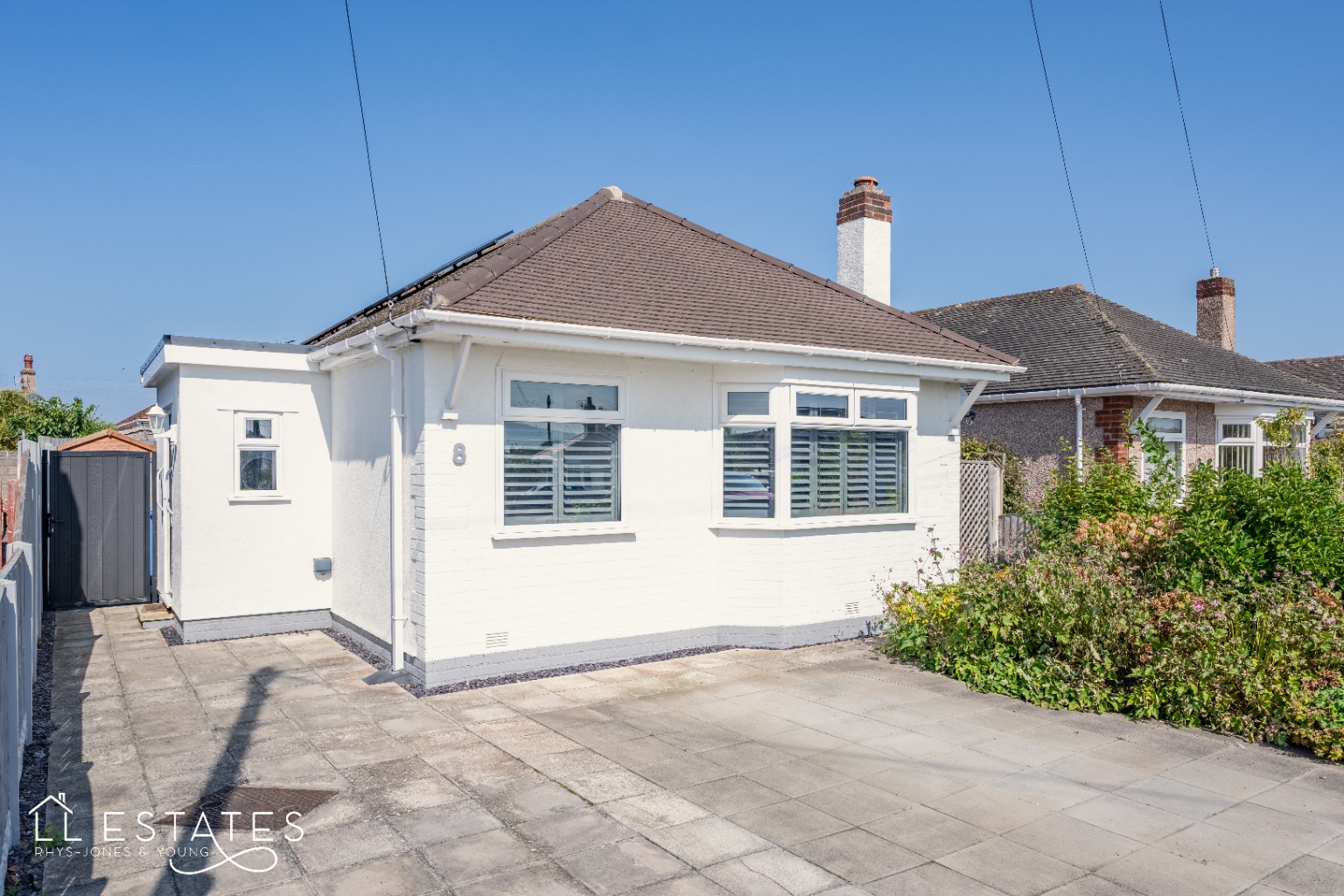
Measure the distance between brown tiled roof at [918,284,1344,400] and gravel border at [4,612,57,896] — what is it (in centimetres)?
1289

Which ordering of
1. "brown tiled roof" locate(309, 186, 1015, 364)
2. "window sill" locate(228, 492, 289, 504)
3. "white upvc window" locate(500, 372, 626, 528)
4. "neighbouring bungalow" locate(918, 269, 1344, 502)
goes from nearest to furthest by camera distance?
"white upvc window" locate(500, 372, 626, 528) < "brown tiled roof" locate(309, 186, 1015, 364) < "window sill" locate(228, 492, 289, 504) < "neighbouring bungalow" locate(918, 269, 1344, 502)

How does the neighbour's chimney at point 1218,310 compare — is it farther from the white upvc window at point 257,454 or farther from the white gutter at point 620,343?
the white upvc window at point 257,454

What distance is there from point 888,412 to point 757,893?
6347 mm

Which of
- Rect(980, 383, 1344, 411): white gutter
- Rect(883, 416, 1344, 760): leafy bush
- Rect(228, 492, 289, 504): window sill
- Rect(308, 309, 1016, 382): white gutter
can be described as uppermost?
Rect(308, 309, 1016, 382): white gutter

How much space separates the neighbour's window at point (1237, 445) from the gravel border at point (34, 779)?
53.4ft

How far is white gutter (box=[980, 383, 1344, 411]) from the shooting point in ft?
41.1

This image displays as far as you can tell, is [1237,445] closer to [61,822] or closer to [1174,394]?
[1174,394]

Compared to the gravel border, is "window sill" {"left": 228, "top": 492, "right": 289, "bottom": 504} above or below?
above

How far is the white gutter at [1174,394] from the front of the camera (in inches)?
493

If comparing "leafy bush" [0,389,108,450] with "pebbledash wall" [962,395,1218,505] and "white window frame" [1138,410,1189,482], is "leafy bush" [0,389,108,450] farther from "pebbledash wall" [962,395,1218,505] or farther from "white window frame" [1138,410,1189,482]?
"white window frame" [1138,410,1189,482]

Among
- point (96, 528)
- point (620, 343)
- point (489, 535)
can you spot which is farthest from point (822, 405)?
point (96, 528)

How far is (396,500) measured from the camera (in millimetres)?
7551

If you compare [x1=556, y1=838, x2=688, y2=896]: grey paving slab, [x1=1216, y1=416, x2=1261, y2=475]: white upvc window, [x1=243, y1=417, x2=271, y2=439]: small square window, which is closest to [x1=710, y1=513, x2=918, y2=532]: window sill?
[x1=556, y1=838, x2=688, y2=896]: grey paving slab

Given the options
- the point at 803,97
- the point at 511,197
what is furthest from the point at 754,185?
the point at 511,197
